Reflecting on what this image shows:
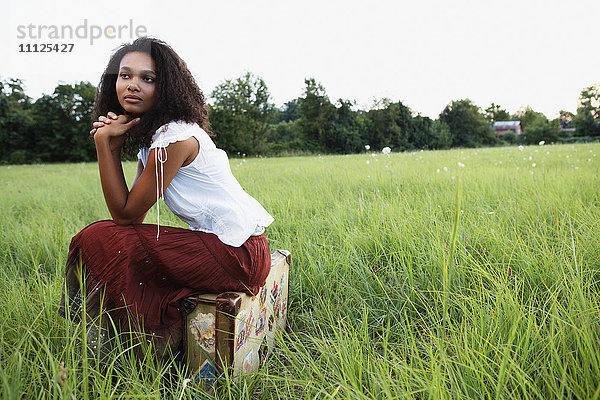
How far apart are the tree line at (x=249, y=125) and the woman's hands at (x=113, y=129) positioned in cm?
1557

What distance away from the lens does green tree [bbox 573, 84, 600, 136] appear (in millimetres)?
29234

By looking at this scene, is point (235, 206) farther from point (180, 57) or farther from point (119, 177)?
point (180, 57)

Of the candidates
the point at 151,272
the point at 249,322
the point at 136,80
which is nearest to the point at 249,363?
the point at 249,322

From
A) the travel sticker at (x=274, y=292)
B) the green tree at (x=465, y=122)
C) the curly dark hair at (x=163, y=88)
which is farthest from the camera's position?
the green tree at (x=465, y=122)

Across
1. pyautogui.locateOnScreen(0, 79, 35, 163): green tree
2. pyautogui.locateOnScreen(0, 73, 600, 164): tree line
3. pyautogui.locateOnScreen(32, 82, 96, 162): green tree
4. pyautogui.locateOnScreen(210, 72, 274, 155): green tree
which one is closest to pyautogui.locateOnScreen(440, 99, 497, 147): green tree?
pyautogui.locateOnScreen(0, 73, 600, 164): tree line

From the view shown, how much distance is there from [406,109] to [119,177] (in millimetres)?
20955

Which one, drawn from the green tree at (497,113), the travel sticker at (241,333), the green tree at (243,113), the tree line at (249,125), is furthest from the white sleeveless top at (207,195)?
the green tree at (497,113)

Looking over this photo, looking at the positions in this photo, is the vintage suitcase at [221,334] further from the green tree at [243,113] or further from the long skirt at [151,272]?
the green tree at [243,113]

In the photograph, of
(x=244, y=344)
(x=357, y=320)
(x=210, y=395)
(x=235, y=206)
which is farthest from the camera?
(x=357, y=320)

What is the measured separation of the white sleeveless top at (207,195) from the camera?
1.31m

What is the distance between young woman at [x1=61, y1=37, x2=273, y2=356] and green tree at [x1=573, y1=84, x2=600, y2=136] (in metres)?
36.4

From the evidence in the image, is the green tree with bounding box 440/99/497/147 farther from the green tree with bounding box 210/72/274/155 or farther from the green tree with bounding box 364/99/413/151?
the green tree with bounding box 210/72/274/155

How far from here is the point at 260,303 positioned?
1.37 m

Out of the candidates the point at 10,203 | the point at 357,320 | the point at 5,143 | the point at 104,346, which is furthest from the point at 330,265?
the point at 5,143
